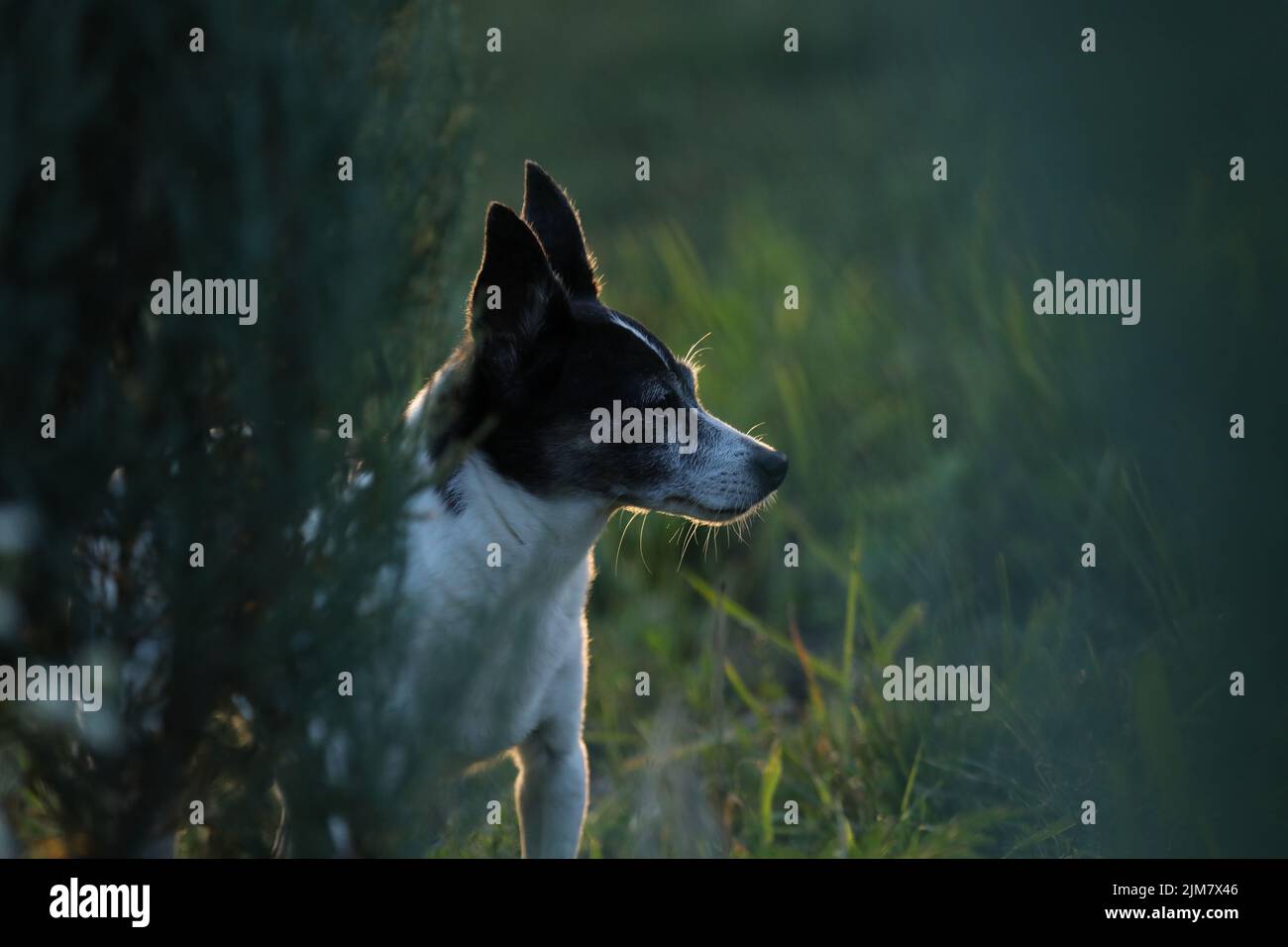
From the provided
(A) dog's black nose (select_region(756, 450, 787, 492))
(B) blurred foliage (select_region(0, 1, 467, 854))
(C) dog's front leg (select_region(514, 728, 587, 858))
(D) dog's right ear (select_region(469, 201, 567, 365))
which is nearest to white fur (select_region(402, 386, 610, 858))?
(C) dog's front leg (select_region(514, 728, 587, 858))

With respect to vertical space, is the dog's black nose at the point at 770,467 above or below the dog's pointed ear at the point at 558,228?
below

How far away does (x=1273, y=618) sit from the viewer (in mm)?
1642

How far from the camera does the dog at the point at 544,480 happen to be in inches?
117

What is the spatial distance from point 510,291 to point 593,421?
0.39 m

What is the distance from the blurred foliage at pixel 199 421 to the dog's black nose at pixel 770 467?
1.27 meters

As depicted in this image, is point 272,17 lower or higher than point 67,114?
higher

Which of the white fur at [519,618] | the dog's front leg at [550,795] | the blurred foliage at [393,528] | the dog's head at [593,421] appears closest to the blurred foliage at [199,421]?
the blurred foliage at [393,528]

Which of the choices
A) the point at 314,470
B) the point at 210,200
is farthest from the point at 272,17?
the point at 314,470

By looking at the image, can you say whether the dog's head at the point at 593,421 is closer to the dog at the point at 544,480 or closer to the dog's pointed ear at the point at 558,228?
the dog at the point at 544,480

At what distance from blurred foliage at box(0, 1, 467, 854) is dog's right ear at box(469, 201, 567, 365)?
63 cm

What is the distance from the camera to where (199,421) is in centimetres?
205

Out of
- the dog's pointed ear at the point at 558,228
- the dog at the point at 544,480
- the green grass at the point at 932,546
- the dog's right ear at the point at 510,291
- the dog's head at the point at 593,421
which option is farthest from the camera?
the dog's pointed ear at the point at 558,228
